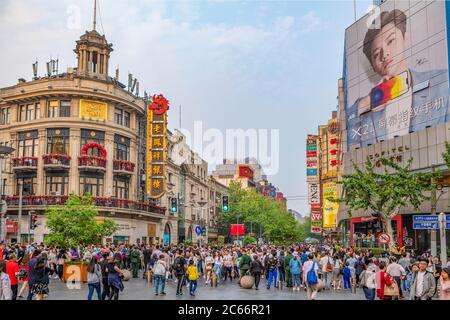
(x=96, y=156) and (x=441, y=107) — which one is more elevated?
(x=441, y=107)

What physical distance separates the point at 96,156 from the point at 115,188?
13.5 ft

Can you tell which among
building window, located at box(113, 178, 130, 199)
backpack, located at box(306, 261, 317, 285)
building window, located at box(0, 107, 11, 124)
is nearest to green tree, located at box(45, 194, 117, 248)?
backpack, located at box(306, 261, 317, 285)

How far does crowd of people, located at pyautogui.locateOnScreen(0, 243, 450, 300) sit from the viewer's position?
12.4 metres

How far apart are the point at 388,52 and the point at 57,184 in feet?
112

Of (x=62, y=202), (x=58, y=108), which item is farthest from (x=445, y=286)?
(x=58, y=108)

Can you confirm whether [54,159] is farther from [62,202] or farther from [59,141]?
[62,202]

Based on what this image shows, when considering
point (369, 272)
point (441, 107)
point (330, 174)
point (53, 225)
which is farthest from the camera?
point (330, 174)

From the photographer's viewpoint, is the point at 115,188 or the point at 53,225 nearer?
the point at 53,225

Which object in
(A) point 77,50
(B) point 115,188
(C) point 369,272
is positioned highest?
(A) point 77,50

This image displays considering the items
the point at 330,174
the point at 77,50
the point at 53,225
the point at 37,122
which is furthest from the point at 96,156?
the point at 330,174

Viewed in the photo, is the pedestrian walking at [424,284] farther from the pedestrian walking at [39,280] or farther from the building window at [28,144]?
the building window at [28,144]

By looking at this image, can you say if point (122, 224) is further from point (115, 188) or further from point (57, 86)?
point (57, 86)

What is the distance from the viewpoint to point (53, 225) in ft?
96.4

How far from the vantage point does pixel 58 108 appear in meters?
45.7
